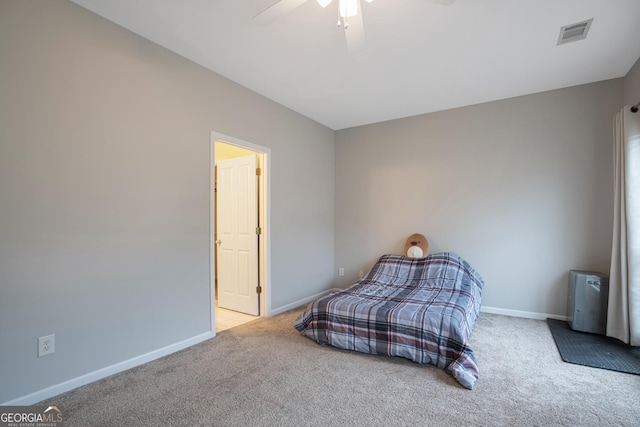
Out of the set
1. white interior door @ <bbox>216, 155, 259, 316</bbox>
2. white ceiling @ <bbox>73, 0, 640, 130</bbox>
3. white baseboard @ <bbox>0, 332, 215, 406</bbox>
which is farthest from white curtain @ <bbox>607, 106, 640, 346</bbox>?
white baseboard @ <bbox>0, 332, 215, 406</bbox>

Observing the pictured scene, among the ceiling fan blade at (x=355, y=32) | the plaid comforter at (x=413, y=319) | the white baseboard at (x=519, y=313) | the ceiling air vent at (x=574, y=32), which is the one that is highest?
the ceiling air vent at (x=574, y=32)

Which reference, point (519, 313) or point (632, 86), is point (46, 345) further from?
point (632, 86)

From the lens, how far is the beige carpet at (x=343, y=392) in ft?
5.76

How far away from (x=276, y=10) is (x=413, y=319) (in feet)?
7.95

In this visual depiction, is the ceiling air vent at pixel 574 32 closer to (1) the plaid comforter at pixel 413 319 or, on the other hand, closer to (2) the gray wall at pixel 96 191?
(1) the plaid comforter at pixel 413 319

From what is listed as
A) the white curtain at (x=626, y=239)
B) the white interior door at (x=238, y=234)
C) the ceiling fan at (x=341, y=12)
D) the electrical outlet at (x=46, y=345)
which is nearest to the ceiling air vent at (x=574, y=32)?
the white curtain at (x=626, y=239)

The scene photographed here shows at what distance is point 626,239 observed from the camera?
Result: 8.84ft

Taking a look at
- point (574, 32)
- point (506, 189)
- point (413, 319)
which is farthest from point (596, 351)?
point (574, 32)

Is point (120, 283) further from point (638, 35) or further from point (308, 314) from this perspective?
point (638, 35)

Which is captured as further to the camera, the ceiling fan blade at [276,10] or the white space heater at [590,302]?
the white space heater at [590,302]

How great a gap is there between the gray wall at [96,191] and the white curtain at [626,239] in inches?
146

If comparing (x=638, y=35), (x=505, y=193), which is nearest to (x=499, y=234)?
(x=505, y=193)

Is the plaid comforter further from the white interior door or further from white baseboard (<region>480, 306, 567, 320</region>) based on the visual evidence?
the white interior door

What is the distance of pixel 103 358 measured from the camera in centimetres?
221
